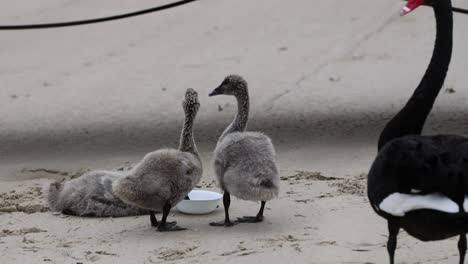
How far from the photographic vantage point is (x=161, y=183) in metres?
6.43

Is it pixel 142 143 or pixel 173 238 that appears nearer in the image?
pixel 173 238

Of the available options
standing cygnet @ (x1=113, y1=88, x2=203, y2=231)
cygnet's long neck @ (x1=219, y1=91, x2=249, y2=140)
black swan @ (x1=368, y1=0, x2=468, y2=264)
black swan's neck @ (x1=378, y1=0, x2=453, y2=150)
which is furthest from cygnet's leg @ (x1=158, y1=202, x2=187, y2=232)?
black swan @ (x1=368, y1=0, x2=468, y2=264)

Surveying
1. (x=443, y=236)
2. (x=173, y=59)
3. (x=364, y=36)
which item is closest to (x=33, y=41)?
(x=173, y=59)

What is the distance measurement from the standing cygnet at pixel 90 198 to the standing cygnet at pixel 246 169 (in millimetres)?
704

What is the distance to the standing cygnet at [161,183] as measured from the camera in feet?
21.1

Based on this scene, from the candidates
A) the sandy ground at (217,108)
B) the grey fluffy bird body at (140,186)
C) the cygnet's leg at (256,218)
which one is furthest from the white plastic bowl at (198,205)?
the cygnet's leg at (256,218)

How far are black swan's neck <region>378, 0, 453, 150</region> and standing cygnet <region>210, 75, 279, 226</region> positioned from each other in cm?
102

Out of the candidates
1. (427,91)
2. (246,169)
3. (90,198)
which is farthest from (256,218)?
(427,91)

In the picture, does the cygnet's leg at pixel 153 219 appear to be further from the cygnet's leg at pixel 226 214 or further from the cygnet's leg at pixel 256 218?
the cygnet's leg at pixel 256 218

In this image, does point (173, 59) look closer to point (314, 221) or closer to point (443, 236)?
point (314, 221)

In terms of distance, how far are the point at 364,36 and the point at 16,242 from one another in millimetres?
7229

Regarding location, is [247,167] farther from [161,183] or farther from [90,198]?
[90,198]

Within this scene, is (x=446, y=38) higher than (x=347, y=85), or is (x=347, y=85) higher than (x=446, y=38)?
(x=446, y=38)

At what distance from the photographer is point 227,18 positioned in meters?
13.7
